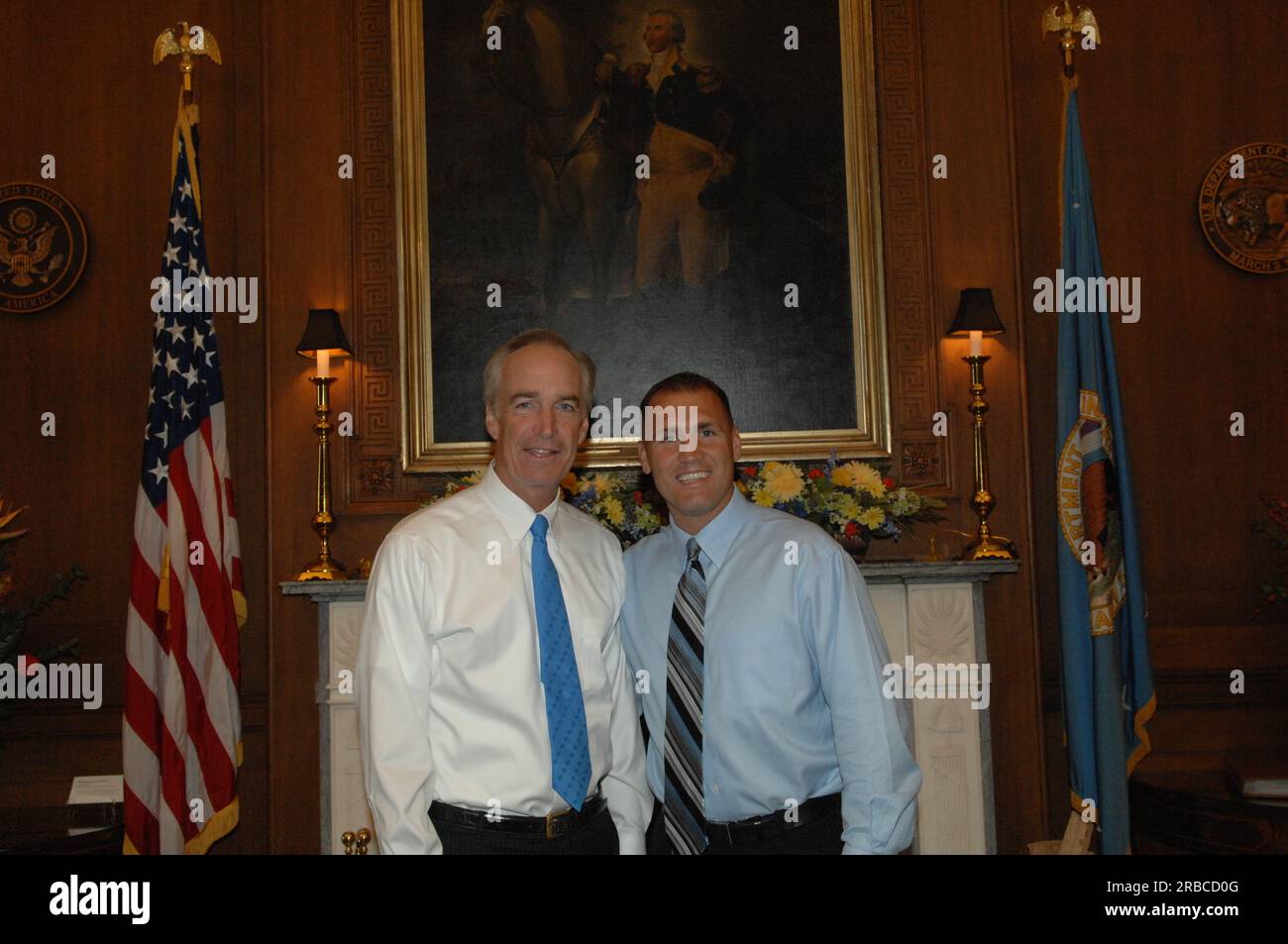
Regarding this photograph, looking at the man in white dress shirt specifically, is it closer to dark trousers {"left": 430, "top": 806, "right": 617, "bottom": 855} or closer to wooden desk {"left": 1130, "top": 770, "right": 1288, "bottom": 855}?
dark trousers {"left": 430, "top": 806, "right": 617, "bottom": 855}

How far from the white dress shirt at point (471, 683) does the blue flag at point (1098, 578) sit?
2532 millimetres

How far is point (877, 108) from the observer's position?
525 cm

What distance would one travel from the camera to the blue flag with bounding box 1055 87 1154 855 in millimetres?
4391

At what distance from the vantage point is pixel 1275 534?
5195 millimetres

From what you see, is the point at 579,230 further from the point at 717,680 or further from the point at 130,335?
the point at 717,680

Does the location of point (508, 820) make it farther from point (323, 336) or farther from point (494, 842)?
point (323, 336)

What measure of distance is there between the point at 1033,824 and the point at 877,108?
3331mm

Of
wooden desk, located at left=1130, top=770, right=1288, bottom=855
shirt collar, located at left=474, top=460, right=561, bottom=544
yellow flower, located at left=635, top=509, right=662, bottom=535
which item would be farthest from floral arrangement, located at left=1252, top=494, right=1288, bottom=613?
shirt collar, located at left=474, top=460, right=561, bottom=544

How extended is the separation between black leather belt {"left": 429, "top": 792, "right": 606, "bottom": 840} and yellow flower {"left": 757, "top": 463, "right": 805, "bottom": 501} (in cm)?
225

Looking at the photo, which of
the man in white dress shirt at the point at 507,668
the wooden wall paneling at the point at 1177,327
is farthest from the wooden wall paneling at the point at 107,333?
the wooden wall paneling at the point at 1177,327

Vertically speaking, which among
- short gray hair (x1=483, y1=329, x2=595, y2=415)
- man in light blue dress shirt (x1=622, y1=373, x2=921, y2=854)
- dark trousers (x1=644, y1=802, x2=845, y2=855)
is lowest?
dark trousers (x1=644, y1=802, x2=845, y2=855)

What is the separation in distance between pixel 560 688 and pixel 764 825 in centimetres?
55
